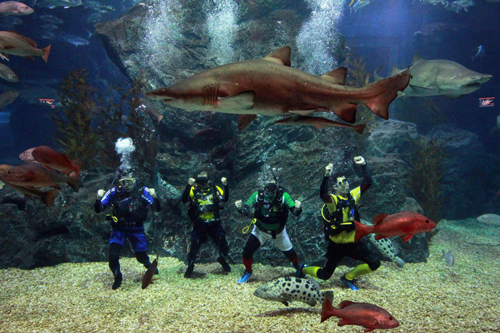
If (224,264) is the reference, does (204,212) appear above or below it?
above

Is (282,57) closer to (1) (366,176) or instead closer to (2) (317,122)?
(2) (317,122)

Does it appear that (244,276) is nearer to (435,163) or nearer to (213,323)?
(213,323)

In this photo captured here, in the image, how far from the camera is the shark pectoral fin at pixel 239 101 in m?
1.60

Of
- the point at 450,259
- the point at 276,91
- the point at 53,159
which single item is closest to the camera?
the point at 276,91

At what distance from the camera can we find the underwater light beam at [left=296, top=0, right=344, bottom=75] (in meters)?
11.8

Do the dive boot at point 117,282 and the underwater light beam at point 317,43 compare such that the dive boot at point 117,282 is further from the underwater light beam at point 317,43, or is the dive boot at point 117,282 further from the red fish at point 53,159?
the underwater light beam at point 317,43

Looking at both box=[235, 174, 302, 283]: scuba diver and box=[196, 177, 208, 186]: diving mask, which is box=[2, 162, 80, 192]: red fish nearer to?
box=[196, 177, 208, 186]: diving mask

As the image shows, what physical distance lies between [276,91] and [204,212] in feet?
15.8

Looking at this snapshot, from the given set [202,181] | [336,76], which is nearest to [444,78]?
[336,76]

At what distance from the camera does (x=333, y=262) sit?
17.3ft

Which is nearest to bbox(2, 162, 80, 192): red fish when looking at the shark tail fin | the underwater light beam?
the shark tail fin

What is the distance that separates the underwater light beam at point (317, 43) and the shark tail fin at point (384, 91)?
1041 cm

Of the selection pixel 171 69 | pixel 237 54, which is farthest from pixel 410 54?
pixel 171 69

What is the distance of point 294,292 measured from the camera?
4184 mm
